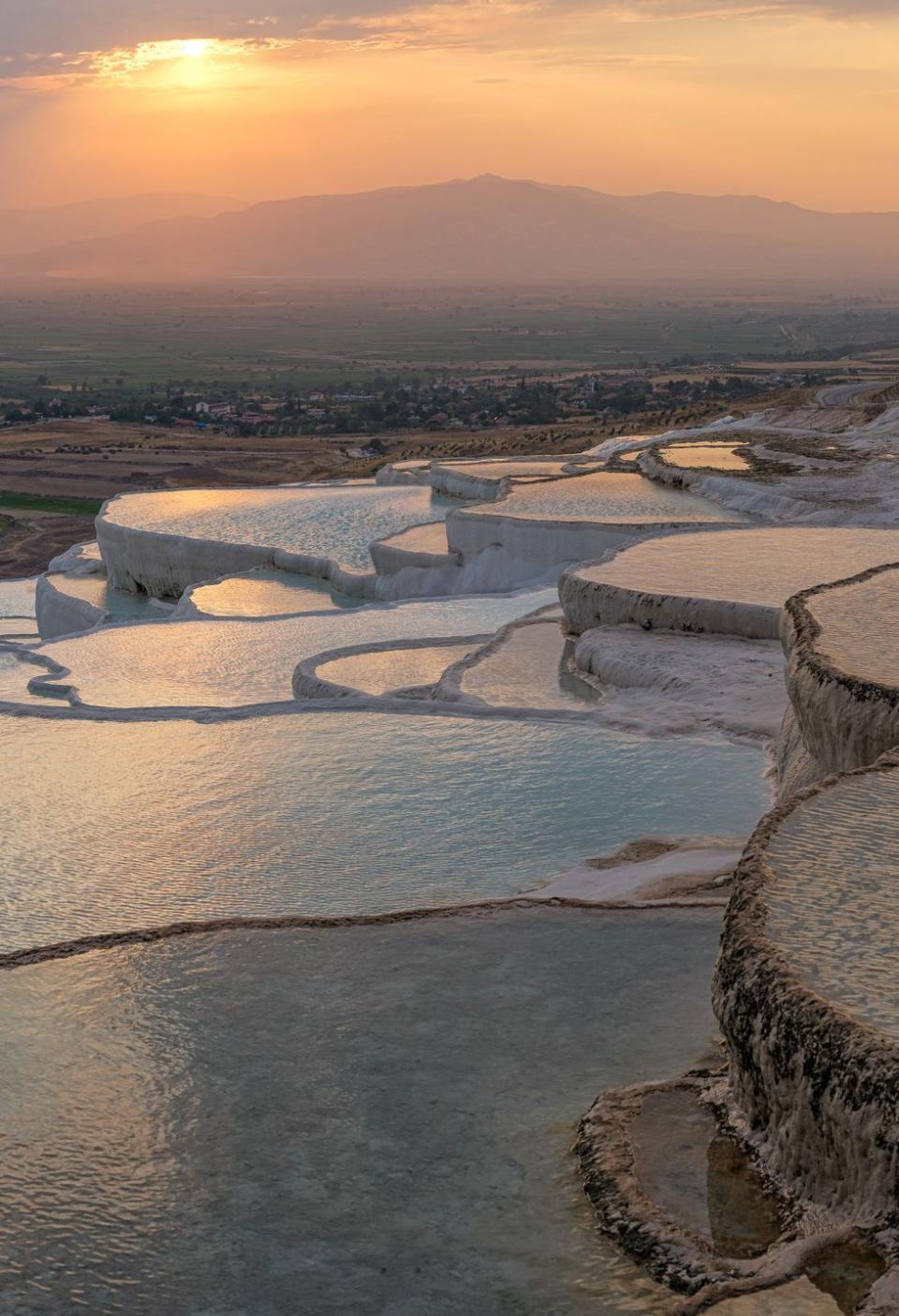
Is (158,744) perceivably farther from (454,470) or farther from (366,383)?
(366,383)

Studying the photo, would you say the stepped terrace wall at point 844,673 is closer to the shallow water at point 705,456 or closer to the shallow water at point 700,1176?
the shallow water at point 700,1176

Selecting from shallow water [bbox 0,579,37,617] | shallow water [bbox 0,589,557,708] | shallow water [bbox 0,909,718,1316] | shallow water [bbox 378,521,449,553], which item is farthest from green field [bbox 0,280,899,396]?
shallow water [bbox 0,909,718,1316]

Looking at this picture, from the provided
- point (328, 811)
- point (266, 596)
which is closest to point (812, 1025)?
point (328, 811)

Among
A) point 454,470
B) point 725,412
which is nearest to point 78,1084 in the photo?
point 454,470

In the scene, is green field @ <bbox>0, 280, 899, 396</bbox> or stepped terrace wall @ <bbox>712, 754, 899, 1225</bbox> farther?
green field @ <bbox>0, 280, 899, 396</bbox>

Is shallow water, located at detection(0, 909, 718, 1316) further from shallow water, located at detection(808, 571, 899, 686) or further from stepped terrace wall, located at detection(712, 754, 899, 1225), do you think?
shallow water, located at detection(808, 571, 899, 686)

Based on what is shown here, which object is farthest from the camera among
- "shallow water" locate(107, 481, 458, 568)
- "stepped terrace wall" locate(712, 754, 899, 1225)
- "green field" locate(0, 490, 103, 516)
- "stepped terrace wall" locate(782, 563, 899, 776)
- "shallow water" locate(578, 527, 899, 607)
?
"green field" locate(0, 490, 103, 516)

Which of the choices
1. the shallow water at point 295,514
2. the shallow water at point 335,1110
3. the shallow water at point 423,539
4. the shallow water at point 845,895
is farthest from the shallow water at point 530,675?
the shallow water at point 295,514
